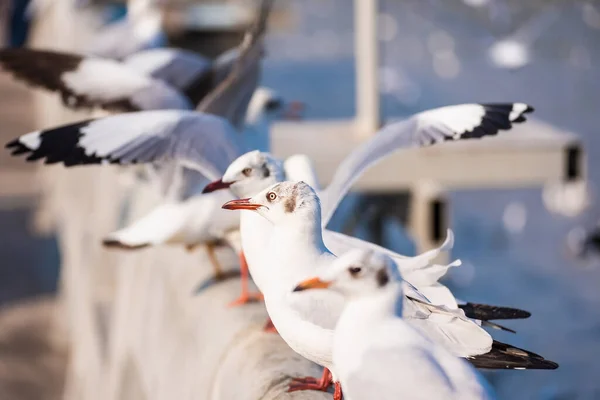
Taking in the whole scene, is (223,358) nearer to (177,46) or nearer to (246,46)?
(246,46)

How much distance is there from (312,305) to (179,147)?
3.22 ft

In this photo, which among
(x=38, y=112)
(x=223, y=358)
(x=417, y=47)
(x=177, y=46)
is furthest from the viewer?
(x=417, y=47)

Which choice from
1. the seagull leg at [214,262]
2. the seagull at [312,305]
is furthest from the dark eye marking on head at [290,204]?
the seagull leg at [214,262]

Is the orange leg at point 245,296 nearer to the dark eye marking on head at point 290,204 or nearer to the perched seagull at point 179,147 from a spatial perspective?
the perched seagull at point 179,147

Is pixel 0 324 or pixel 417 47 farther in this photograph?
pixel 417 47

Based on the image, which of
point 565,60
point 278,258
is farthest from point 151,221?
point 565,60

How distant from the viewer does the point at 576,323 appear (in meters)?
8.28

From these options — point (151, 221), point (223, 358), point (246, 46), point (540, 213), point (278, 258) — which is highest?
point (540, 213)

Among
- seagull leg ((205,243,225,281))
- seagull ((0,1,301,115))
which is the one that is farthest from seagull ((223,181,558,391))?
seagull ((0,1,301,115))

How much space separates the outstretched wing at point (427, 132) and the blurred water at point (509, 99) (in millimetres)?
2464

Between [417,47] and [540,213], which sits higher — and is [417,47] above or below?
above

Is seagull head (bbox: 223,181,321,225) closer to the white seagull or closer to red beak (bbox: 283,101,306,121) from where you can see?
the white seagull

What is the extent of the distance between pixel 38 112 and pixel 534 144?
8332 mm

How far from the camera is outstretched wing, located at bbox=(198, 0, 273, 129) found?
9.56 feet
